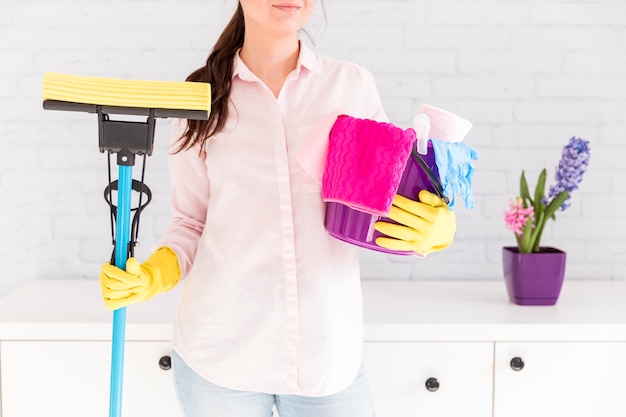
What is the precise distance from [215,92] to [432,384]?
0.76m

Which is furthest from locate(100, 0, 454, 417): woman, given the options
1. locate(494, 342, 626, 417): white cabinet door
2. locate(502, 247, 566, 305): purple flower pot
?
locate(502, 247, 566, 305): purple flower pot

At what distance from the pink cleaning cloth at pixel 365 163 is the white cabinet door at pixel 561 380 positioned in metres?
0.62

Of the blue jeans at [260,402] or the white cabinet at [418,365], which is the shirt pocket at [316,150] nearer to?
the blue jeans at [260,402]

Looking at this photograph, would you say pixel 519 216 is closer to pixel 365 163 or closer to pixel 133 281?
pixel 365 163

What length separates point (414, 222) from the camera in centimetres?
112

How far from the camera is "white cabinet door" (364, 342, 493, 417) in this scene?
1548mm

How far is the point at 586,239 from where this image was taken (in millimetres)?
2020

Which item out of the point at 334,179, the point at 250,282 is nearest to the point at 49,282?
the point at 250,282

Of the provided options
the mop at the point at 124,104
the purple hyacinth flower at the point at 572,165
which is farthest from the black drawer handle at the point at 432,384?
the mop at the point at 124,104

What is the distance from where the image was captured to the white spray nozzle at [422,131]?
109 cm

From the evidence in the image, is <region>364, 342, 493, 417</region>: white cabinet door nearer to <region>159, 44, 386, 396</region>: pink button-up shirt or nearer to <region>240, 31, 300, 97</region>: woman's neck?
<region>159, 44, 386, 396</region>: pink button-up shirt

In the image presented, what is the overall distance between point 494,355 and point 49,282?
1.16 m

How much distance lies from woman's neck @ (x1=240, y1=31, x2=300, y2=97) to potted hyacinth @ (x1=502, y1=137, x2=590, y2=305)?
71cm

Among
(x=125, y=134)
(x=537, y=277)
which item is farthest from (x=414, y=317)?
(x=125, y=134)
